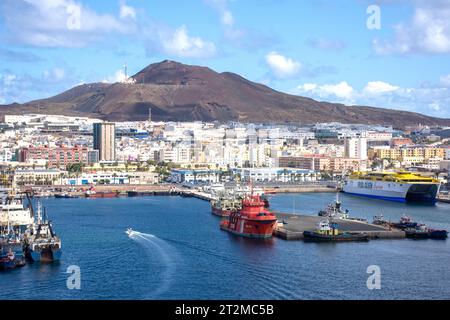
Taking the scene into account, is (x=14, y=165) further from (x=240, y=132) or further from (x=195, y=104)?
(x=195, y=104)

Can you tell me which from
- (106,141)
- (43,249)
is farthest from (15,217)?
(106,141)

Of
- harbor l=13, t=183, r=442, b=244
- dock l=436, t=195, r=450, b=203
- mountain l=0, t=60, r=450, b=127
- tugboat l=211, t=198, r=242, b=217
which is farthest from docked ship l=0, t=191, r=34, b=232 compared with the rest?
mountain l=0, t=60, r=450, b=127

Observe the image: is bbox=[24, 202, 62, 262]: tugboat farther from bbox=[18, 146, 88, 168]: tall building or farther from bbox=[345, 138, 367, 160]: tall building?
bbox=[345, 138, 367, 160]: tall building

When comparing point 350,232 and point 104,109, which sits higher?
point 104,109

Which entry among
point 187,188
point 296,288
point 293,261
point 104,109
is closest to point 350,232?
point 293,261

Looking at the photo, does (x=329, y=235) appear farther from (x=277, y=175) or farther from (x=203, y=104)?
(x=203, y=104)
